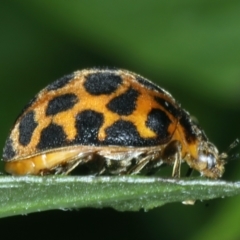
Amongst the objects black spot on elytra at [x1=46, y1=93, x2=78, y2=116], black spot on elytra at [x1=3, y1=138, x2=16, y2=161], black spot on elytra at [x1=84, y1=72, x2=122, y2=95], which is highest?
black spot on elytra at [x1=84, y1=72, x2=122, y2=95]

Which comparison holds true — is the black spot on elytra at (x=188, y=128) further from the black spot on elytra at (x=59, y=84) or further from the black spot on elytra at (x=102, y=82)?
the black spot on elytra at (x=59, y=84)

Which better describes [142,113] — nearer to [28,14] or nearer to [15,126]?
[15,126]

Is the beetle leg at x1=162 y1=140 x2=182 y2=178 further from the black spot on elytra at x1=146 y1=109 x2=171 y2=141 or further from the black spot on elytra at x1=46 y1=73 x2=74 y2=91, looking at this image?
the black spot on elytra at x1=46 y1=73 x2=74 y2=91

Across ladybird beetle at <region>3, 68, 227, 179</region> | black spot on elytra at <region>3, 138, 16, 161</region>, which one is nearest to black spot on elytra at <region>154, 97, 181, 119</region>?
ladybird beetle at <region>3, 68, 227, 179</region>

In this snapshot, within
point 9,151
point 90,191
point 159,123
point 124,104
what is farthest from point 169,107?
point 90,191

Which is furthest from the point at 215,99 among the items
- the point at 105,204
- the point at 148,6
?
the point at 105,204

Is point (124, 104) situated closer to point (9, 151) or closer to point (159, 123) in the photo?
point (159, 123)
